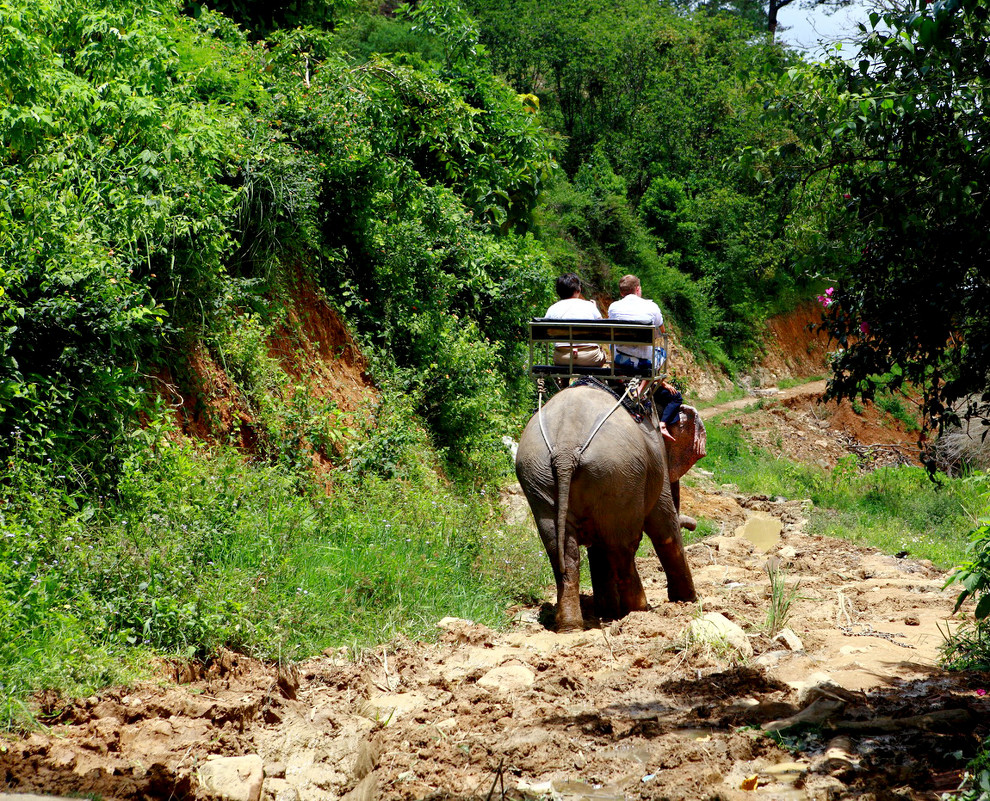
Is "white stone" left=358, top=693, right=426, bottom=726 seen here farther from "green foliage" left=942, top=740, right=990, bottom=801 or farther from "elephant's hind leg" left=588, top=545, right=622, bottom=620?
"green foliage" left=942, top=740, right=990, bottom=801

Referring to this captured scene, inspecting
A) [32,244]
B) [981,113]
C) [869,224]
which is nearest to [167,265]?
[32,244]

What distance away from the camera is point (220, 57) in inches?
412

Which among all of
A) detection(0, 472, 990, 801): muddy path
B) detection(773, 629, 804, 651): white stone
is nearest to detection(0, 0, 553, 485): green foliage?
detection(0, 472, 990, 801): muddy path

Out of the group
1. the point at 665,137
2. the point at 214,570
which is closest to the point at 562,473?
the point at 214,570

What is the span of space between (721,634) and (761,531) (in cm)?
703

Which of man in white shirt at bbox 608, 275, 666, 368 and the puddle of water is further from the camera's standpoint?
the puddle of water

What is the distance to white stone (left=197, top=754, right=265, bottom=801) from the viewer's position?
14.2 feet

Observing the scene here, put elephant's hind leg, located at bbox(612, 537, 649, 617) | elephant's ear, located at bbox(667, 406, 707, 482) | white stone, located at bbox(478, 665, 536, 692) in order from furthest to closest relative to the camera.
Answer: elephant's ear, located at bbox(667, 406, 707, 482) → elephant's hind leg, located at bbox(612, 537, 649, 617) → white stone, located at bbox(478, 665, 536, 692)

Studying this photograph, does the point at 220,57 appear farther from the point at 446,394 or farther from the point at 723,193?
the point at 723,193

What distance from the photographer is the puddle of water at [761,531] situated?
12.4 metres

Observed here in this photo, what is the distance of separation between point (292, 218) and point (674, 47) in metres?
25.6

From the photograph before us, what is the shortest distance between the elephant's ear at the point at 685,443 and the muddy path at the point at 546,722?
1843mm

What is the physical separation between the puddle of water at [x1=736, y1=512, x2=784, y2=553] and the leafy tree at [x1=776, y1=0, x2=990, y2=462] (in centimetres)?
585

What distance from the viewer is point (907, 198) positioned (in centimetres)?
591
